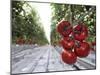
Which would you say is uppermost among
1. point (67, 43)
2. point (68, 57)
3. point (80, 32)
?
point (80, 32)

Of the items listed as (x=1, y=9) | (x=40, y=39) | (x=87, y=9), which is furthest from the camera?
(x=87, y=9)

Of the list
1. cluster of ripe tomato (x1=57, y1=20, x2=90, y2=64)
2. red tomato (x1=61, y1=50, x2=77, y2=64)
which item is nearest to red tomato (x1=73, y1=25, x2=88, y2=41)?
cluster of ripe tomato (x1=57, y1=20, x2=90, y2=64)

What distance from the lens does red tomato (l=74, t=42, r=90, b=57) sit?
2324mm

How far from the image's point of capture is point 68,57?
2.30 m

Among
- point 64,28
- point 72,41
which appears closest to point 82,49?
point 72,41

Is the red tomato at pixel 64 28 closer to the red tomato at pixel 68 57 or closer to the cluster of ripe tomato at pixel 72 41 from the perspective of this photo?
the cluster of ripe tomato at pixel 72 41

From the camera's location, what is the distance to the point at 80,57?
7.64 ft

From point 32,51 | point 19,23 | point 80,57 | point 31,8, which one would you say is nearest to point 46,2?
point 31,8

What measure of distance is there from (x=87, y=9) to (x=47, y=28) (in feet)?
1.71

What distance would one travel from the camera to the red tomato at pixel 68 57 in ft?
7.47

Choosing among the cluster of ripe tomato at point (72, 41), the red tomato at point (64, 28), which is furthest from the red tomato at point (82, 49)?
the red tomato at point (64, 28)

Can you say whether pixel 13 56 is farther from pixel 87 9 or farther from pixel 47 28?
pixel 87 9

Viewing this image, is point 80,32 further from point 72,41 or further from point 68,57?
point 68,57

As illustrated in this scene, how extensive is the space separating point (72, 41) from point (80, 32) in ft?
0.46
